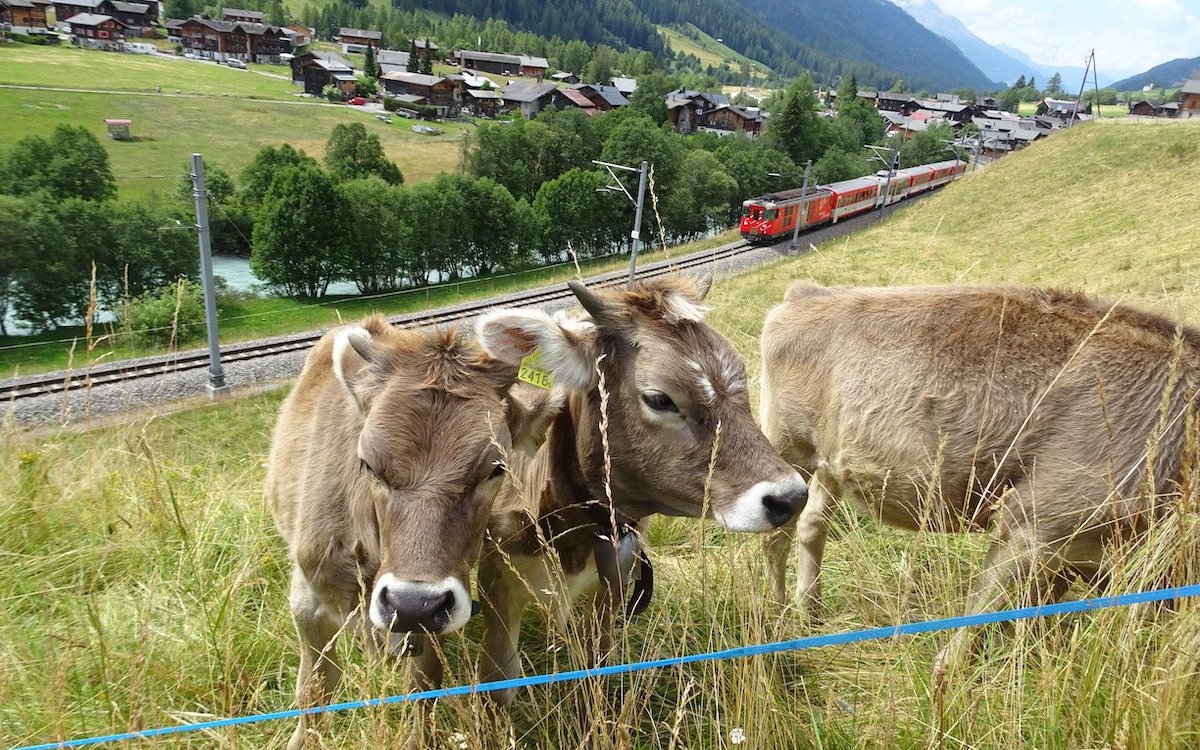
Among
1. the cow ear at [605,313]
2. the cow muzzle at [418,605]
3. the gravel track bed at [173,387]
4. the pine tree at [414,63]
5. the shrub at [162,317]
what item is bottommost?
the shrub at [162,317]

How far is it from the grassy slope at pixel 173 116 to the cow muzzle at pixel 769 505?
50785mm

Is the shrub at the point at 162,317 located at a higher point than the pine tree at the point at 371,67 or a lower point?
lower

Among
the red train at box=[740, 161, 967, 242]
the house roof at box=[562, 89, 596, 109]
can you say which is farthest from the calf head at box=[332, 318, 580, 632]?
the house roof at box=[562, 89, 596, 109]

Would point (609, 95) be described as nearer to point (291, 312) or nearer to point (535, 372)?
point (291, 312)

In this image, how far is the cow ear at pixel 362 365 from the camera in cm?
257

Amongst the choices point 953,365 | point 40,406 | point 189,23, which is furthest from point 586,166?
point 189,23

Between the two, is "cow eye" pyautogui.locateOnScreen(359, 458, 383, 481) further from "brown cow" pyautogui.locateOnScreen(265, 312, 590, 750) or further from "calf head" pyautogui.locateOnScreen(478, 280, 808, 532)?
"calf head" pyautogui.locateOnScreen(478, 280, 808, 532)

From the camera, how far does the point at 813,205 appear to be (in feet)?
115

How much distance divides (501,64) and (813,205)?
98032mm

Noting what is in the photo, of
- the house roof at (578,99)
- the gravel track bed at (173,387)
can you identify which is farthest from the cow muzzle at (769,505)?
the house roof at (578,99)

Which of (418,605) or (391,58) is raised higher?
(391,58)

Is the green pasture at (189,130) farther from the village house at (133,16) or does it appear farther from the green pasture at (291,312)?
the village house at (133,16)

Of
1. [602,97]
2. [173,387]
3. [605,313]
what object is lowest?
[173,387]

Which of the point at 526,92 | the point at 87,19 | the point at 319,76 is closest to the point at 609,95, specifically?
the point at 526,92
